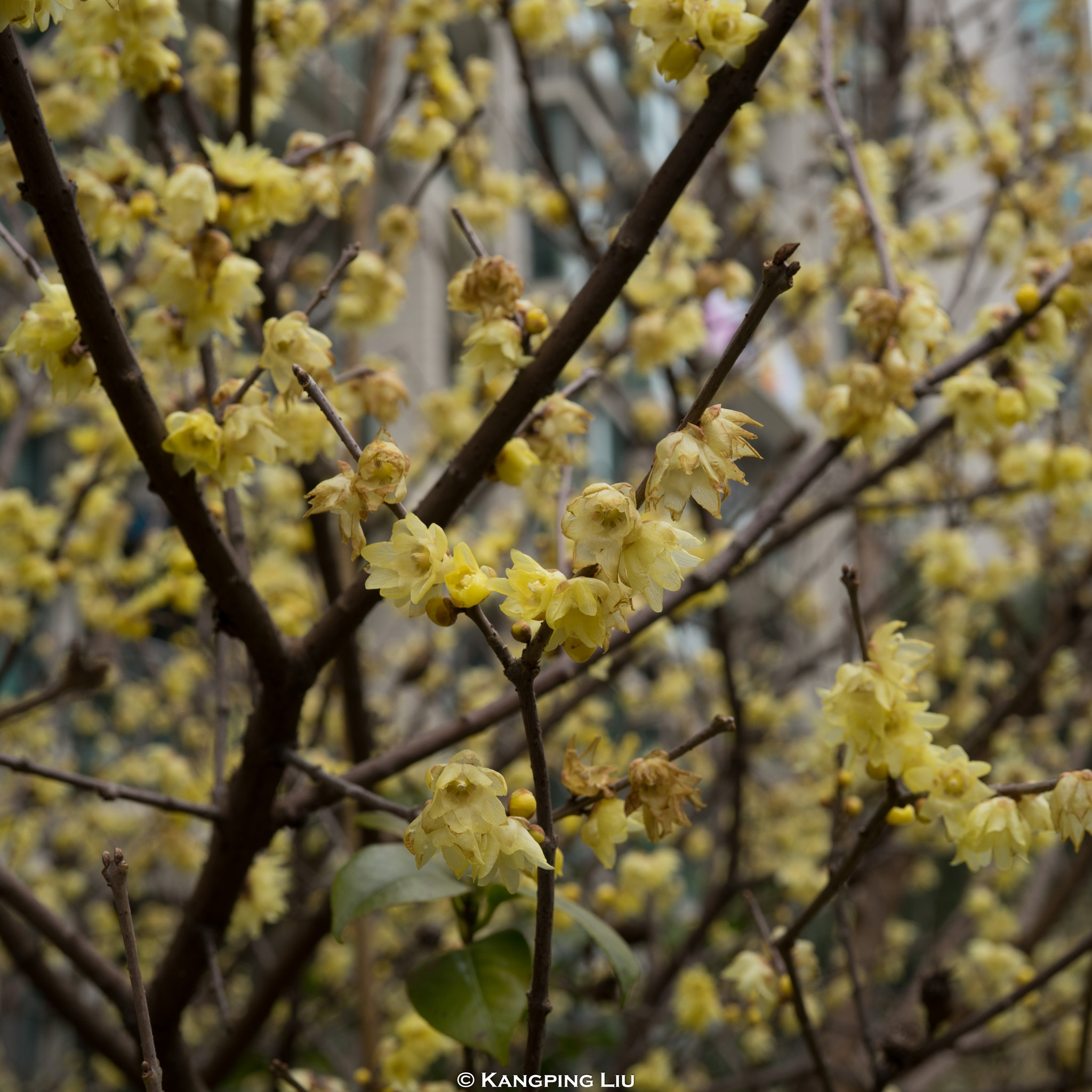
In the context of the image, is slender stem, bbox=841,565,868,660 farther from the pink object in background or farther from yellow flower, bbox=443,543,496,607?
the pink object in background

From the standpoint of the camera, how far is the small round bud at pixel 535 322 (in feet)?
4.66

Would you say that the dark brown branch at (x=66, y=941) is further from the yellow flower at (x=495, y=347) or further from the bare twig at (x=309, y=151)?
the bare twig at (x=309, y=151)

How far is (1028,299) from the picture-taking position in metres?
1.91

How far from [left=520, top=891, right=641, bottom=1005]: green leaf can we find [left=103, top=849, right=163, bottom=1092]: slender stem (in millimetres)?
492

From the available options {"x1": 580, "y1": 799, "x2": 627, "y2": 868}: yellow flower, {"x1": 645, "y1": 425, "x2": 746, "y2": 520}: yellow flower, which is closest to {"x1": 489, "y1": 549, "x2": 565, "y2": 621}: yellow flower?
{"x1": 645, "y1": 425, "x2": 746, "y2": 520}: yellow flower

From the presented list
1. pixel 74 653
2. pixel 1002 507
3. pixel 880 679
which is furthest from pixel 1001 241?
pixel 74 653

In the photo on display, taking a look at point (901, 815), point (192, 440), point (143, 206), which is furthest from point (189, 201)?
point (901, 815)

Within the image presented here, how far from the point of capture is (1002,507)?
390 cm

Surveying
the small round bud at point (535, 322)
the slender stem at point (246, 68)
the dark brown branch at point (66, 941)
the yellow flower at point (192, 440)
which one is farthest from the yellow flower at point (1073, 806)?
the slender stem at point (246, 68)

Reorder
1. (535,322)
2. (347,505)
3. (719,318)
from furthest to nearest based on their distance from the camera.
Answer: (719,318) < (535,322) < (347,505)

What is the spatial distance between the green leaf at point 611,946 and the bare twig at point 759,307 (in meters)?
0.75

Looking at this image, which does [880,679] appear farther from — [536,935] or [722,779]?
[722,779]

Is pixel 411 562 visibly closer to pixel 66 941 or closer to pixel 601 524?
pixel 601 524

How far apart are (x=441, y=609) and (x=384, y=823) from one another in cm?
76
